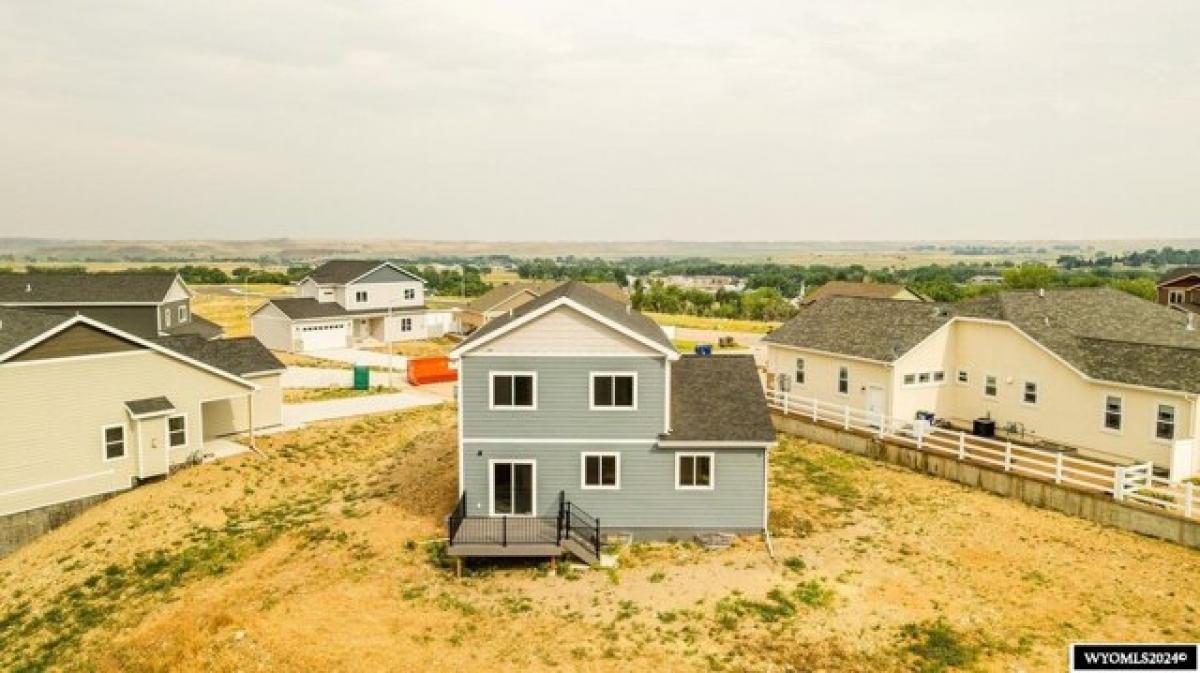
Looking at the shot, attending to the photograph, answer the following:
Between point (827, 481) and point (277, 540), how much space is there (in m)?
18.0

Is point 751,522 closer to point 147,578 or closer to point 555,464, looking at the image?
point 555,464

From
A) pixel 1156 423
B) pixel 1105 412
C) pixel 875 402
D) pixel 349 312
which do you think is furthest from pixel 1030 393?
pixel 349 312

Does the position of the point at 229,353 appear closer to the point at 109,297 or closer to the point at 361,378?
the point at 361,378

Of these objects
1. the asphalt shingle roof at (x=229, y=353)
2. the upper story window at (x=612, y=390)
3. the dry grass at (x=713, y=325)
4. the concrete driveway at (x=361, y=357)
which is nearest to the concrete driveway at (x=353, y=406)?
the asphalt shingle roof at (x=229, y=353)

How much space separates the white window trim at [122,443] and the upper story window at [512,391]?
14585 millimetres

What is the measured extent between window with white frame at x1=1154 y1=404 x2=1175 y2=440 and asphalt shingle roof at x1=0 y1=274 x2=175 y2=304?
46.7 metres

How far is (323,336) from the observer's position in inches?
2414

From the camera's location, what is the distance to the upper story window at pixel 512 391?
71.1 ft

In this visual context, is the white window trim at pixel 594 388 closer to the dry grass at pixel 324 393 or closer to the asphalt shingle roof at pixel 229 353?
the asphalt shingle roof at pixel 229 353

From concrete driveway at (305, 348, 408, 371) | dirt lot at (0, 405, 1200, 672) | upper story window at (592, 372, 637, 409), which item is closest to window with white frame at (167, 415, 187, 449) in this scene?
dirt lot at (0, 405, 1200, 672)

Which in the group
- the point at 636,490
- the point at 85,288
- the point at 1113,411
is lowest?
the point at 636,490

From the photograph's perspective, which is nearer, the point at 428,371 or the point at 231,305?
the point at 428,371

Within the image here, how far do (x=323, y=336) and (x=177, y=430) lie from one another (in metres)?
33.0

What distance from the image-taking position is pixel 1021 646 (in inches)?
623
